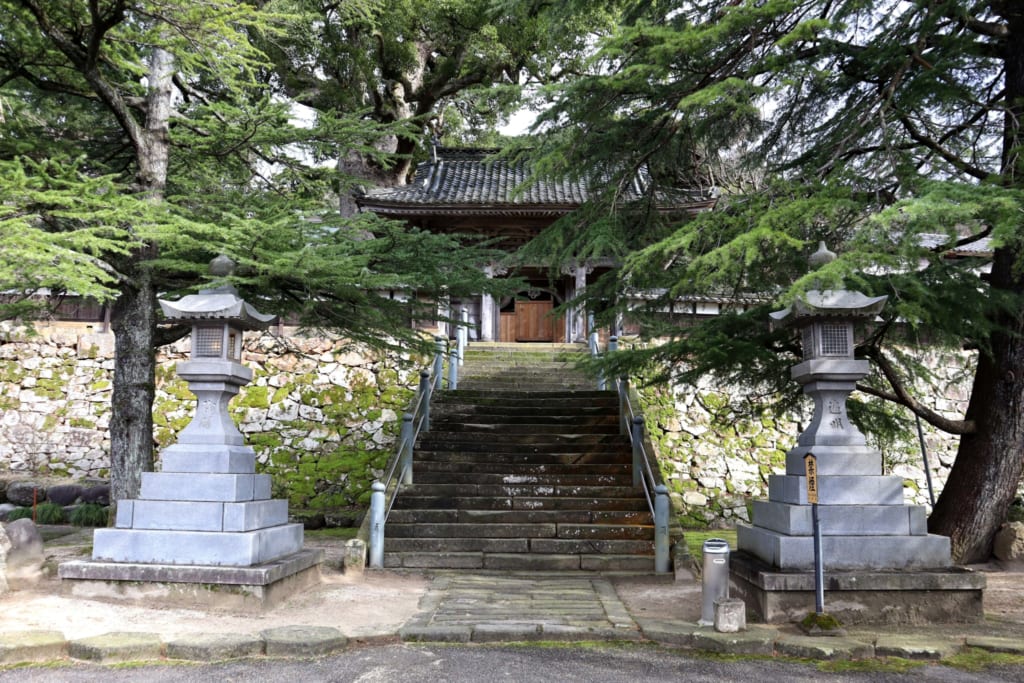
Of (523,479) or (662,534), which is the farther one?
(523,479)

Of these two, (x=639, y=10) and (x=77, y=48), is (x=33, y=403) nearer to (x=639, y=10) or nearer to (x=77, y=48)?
(x=77, y=48)

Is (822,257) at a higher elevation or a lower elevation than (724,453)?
higher

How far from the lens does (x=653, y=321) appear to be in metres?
8.30

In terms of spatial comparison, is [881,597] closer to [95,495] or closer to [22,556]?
[22,556]

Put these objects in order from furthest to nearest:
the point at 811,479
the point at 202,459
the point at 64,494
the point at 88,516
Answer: the point at 64,494 → the point at 88,516 → the point at 202,459 → the point at 811,479

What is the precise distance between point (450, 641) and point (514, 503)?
4.53 metres

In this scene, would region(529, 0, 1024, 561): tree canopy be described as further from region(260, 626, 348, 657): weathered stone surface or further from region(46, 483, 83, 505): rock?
region(46, 483, 83, 505): rock

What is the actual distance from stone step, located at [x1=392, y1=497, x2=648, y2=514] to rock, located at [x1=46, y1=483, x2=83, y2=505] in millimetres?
7624

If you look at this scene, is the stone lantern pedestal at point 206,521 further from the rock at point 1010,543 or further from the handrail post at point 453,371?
the rock at point 1010,543

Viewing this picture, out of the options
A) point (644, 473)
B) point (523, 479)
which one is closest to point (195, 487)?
point (523, 479)

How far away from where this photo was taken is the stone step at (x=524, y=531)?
8.97m

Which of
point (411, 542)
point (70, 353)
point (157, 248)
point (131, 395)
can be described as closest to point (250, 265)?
point (157, 248)

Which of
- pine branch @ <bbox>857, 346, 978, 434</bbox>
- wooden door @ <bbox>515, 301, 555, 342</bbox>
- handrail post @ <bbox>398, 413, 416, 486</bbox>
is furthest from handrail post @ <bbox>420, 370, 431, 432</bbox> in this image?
wooden door @ <bbox>515, 301, 555, 342</bbox>

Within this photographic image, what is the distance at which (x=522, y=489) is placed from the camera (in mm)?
9953
